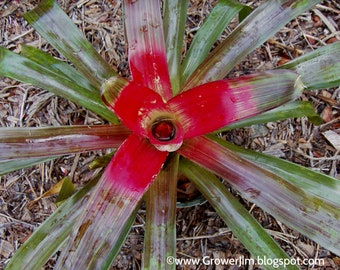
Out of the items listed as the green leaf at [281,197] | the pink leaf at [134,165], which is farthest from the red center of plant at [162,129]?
the green leaf at [281,197]

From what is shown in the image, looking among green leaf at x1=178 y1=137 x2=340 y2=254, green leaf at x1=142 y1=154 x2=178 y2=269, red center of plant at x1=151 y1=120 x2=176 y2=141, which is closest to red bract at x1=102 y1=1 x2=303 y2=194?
red center of plant at x1=151 y1=120 x2=176 y2=141

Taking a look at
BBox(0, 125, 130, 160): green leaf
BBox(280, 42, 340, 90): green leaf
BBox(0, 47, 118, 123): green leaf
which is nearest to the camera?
BBox(0, 125, 130, 160): green leaf

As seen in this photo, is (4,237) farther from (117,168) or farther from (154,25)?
(154,25)

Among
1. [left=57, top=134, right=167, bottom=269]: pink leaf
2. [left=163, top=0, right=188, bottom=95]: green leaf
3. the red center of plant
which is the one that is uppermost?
[left=163, top=0, right=188, bottom=95]: green leaf

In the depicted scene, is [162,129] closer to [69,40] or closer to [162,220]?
[162,220]

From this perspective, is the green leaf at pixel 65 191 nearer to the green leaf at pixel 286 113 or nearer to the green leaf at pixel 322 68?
the green leaf at pixel 286 113

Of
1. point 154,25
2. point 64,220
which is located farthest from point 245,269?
point 154,25

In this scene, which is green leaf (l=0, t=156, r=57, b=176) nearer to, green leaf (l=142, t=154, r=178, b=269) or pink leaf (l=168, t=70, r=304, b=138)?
green leaf (l=142, t=154, r=178, b=269)

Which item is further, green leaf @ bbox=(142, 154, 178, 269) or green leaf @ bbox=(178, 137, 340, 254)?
green leaf @ bbox=(142, 154, 178, 269)
